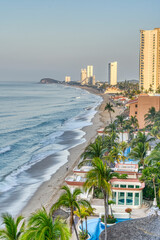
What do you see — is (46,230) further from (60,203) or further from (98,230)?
(98,230)

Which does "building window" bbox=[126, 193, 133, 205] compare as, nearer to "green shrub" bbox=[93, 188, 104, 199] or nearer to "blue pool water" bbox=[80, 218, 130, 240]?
"green shrub" bbox=[93, 188, 104, 199]

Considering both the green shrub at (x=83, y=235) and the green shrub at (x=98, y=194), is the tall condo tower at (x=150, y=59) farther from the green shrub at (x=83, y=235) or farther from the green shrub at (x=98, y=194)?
the green shrub at (x=83, y=235)

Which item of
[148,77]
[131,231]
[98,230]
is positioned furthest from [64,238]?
[148,77]

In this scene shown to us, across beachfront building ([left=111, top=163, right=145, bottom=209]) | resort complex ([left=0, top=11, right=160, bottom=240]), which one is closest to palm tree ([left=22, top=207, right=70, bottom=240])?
resort complex ([left=0, top=11, right=160, bottom=240])

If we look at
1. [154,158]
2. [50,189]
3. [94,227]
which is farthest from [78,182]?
[50,189]

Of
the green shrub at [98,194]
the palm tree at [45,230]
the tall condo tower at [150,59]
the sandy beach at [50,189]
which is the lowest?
the sandy beach at [50,189]

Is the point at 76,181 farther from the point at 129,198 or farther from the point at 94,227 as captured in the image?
the point at 94,227

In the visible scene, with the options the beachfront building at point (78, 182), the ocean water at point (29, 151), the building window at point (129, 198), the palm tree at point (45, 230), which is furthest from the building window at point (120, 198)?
the palm tree at point (45, 230)

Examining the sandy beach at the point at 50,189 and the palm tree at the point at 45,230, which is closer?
the palm tree at the point at 45,230
